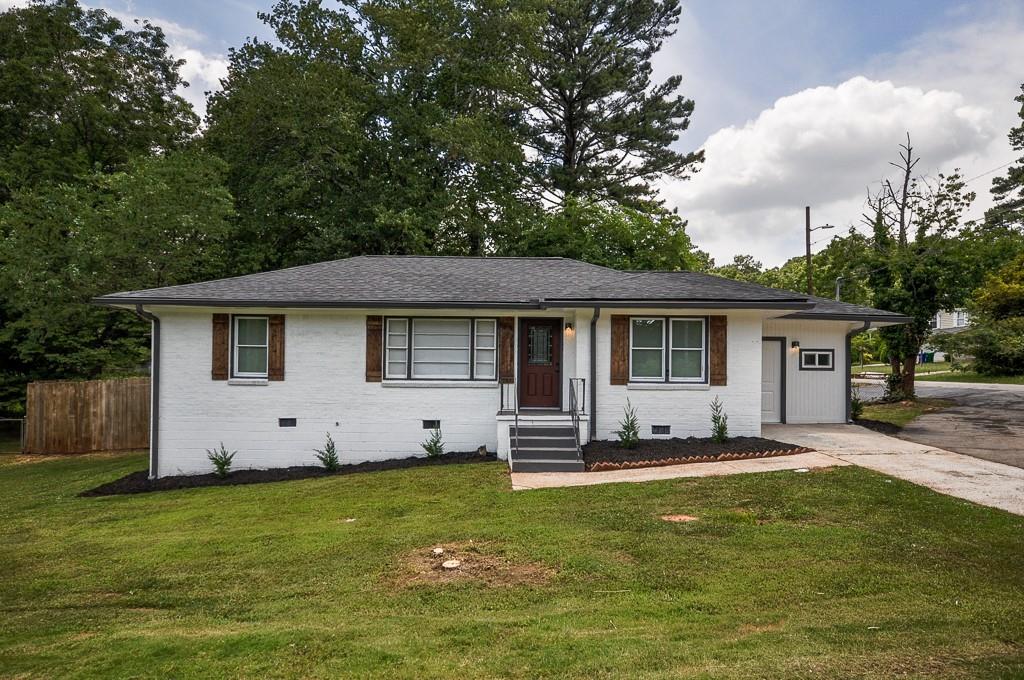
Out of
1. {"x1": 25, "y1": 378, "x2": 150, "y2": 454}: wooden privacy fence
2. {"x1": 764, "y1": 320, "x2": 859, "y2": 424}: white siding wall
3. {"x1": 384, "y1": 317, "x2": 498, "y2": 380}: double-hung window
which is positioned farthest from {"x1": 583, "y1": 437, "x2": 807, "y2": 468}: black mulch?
{"x1": 25, "y1": 378, "x2": 150, "y2": 454}: wooden privacy fence

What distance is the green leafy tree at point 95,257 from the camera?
48.9 ft

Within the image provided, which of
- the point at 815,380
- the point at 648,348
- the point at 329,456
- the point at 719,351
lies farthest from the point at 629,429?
the point at 815,380

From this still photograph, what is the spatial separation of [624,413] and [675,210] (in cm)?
1853

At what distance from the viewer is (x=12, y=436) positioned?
16641 millimetres

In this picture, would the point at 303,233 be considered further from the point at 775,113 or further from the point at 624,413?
the point at 775,113

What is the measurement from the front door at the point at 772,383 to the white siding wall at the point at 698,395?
287cm

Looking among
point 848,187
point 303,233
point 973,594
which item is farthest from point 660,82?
point 973,594

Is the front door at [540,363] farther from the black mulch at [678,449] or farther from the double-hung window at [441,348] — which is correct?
the black mulch at [678,449]

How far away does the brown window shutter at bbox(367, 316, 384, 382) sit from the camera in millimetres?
10641

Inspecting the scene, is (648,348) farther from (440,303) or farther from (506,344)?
(440,303)

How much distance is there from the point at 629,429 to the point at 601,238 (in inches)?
511

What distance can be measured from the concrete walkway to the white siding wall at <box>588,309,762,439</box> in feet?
4.33

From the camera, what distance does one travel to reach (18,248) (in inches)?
589

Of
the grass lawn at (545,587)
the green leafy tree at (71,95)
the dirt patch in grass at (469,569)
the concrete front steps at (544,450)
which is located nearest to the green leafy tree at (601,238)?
the concrete front steps at (544,450)
